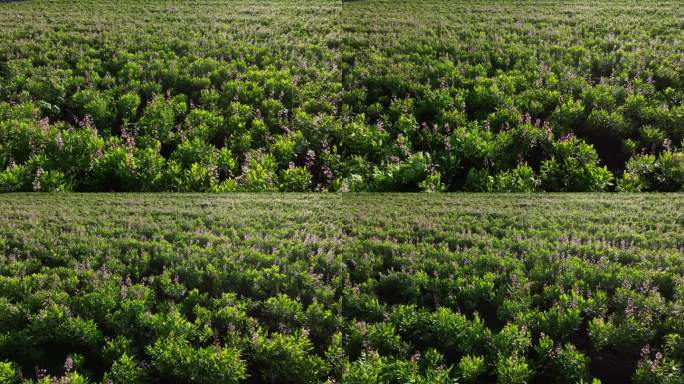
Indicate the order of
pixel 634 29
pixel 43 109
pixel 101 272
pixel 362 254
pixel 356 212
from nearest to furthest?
pixel 101 272 → pixel 362 254 → pixel 356 212 → pixel 43 109 → pixel 634 29

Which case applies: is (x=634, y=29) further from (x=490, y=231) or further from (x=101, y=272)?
(x=101, y=272)

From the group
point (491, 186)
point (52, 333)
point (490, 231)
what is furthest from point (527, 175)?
point (52, 333)

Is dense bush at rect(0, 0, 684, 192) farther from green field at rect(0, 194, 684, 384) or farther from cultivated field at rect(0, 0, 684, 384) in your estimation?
green field at rect(0, 194, 684, 384)

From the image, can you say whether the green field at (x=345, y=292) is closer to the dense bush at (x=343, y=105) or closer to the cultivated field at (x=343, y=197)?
the cultivated field at (x=343, y=197)

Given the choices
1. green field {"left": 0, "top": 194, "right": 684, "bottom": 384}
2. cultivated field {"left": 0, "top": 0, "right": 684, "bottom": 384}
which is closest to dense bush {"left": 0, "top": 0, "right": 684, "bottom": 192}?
cultivated field {"left": 0, "top": 0, "right": 684, "bottom": 384}

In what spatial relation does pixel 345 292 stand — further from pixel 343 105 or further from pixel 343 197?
pixel 343 105

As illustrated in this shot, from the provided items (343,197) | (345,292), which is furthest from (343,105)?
(345,292)
